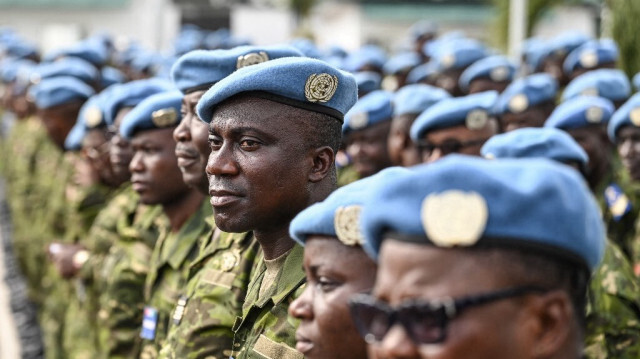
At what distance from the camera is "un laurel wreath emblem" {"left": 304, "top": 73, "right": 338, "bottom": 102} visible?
10.8 ft

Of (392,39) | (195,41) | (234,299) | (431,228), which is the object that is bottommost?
(392,39)

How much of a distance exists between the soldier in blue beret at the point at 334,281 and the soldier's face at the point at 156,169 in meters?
2.38

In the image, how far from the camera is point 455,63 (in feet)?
34.3

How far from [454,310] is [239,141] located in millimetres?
1564

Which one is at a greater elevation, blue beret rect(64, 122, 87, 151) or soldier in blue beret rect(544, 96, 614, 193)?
soldier in blue beret rect(544, 96, 614, 193)

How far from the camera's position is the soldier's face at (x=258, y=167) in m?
3.22

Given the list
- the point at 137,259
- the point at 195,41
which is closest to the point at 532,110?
the point at 137,259

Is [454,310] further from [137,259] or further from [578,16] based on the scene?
[578,16]

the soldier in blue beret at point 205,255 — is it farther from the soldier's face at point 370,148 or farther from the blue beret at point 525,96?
the blue beret at point 525,96

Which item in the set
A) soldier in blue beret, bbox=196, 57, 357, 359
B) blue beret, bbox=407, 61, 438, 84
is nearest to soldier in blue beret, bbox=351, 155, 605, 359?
soldier in blue beret, bbox=196, 57, 357, 359

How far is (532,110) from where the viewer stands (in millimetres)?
6984

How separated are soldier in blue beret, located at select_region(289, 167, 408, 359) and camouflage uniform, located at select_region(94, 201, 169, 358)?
277 centimetres

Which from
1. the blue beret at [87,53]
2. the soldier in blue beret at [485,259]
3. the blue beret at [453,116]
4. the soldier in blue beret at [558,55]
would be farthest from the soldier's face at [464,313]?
the blue beret at [87,53]

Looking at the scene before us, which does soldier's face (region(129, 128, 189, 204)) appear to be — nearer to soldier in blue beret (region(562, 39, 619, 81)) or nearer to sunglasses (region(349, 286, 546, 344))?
sunglasses (region(349, 286, 546, 344))
